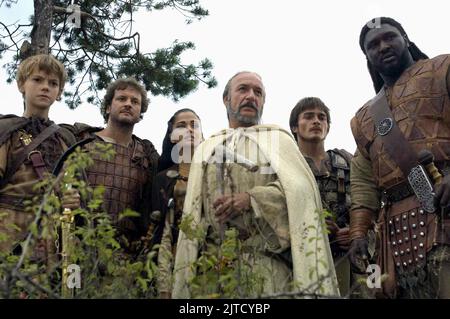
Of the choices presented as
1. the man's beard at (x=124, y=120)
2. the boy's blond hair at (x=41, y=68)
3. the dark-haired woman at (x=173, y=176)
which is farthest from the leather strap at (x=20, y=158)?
the dark-haired woman at (x=173, y=176)

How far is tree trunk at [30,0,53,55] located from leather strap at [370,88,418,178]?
4.21 metres

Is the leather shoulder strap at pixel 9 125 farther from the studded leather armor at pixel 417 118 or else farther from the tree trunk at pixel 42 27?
the tree trunk at pixel 42 27

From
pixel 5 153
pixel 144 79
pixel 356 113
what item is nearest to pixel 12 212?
pixel 5 153

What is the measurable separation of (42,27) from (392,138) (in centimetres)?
485

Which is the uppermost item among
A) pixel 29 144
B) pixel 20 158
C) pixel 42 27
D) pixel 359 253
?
pixel 42 27

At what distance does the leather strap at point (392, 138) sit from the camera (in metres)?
4.36

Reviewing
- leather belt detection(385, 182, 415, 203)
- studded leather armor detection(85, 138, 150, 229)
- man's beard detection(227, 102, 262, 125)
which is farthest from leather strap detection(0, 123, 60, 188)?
leather belt detection(385, 182, 415, 203)

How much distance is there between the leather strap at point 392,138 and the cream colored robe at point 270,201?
1.81ft

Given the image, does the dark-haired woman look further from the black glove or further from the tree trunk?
the tree trunk

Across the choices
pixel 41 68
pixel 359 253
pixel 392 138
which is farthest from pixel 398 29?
pixel 41 68

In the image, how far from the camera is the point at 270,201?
4.14m

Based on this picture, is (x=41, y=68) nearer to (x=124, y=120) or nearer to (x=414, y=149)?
(x=124, y=120)

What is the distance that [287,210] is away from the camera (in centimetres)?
419
